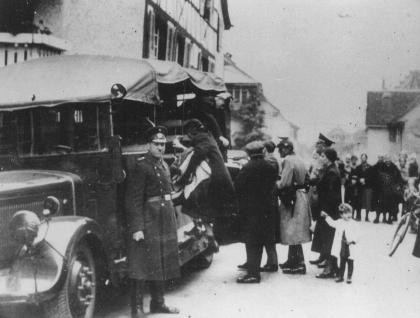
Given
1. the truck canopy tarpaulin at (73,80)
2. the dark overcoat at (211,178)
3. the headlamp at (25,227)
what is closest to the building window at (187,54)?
the truck canopy tarpaulin at (73,80)

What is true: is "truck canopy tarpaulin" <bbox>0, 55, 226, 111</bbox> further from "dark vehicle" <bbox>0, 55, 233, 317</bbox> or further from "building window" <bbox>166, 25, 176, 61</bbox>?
"building window" <bbox>166, 25, 176, 61</bbox>

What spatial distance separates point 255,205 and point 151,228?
6.95 feet

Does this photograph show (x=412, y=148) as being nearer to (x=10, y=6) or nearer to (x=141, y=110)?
(x=10, y=6)

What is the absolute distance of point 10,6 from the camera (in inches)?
482

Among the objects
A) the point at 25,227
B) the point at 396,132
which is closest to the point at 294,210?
the point at 25,227

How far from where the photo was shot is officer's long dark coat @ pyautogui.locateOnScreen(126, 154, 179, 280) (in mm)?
5527

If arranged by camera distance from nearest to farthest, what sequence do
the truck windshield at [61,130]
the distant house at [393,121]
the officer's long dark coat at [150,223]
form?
the officer's long dark coat at [150,223], the truck windshield at [61,130], the distant house at [393,121]

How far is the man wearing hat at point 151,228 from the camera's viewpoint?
18.1ft

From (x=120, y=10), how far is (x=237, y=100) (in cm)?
2440

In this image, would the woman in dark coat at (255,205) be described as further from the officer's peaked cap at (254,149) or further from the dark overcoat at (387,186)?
the dark overcoat at (387,186)

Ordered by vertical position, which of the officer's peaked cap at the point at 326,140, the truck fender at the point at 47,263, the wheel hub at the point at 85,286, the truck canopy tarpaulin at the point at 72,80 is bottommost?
the wheel hub at the point at 85,286

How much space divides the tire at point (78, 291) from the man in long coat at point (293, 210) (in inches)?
135

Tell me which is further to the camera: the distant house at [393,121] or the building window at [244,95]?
the building window at [244,95]

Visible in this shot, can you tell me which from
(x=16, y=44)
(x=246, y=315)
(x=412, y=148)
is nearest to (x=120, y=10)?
(x=16, y=44)
